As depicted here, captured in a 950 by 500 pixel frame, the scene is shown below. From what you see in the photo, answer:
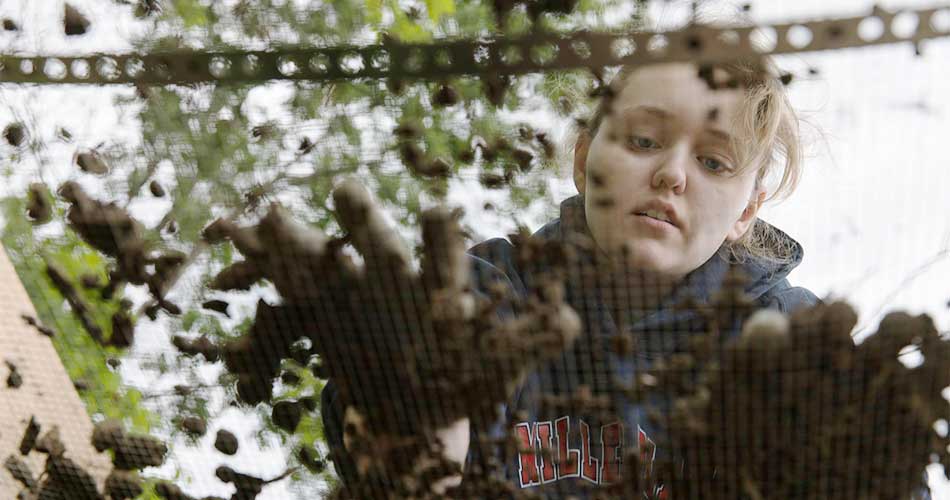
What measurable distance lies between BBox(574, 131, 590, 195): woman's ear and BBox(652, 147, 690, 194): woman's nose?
99mm

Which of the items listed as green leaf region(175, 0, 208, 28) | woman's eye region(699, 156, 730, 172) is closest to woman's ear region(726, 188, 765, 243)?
woman's eye region(699, 156, 730, 172)

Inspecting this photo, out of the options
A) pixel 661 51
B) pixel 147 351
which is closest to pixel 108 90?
pixel 147 351

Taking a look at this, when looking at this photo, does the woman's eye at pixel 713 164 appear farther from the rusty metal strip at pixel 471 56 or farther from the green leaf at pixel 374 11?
the green leaf at pixel 374 11

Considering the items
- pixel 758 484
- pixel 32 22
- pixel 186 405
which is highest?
pixel 32 22

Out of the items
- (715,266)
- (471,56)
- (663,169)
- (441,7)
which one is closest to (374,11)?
(441,7)

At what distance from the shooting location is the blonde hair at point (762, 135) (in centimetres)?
77

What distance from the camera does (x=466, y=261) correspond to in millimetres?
777

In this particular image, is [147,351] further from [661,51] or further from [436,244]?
[661,51]

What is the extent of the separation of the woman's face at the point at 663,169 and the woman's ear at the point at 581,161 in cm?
4

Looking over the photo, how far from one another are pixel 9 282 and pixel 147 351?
19cm

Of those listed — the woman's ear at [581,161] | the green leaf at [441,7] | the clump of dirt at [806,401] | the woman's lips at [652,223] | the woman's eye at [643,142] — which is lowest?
the clump of dirt at [806,401]

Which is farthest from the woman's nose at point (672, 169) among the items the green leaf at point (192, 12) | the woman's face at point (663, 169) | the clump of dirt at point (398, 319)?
the green leaf at point (192, 12)

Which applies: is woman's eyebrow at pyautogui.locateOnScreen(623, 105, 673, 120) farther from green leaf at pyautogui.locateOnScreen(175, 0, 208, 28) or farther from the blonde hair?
green leaf at pyautogui.locateOnScreen(175, 0, 208, 28)

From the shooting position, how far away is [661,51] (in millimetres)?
691
